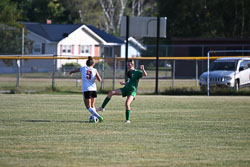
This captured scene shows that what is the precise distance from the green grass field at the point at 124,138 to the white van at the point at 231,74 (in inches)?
391

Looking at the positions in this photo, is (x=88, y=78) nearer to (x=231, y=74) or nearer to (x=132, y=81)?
(x=132, y=81)

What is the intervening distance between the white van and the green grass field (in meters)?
9.93

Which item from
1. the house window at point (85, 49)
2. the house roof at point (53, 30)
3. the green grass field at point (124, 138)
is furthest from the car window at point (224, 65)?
the house window at point (85, 49)

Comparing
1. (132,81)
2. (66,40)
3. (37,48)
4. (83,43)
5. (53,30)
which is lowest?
(132,81)

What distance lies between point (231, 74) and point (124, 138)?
1709 centimetres

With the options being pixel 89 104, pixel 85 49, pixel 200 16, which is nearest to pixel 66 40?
pixel 85 49

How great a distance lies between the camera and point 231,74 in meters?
26.5

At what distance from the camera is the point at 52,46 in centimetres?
5703

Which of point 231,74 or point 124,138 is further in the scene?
point 231,74

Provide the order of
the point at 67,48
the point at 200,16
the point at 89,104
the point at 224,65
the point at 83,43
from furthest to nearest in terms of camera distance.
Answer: the point at 83,43 < the point at 67,48 < the point at 200,16 < the point at 224,65 < the point at 89,104

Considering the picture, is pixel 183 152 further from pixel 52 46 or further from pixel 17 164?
pixel 52 46

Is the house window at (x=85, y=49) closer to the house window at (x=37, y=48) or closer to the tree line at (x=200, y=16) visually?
the house window at (x=37, y=48)

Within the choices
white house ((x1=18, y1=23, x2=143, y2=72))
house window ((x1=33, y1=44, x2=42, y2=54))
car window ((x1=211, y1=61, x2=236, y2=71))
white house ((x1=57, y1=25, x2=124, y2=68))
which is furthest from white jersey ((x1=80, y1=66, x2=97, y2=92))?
house window ((x1=33, y1=44, x2=42, y2=54))

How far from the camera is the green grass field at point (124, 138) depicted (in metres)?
8.29
